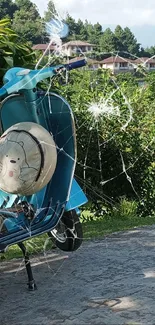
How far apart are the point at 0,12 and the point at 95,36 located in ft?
5.09

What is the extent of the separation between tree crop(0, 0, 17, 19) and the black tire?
2171 millimetres

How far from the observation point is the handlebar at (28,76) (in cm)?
373

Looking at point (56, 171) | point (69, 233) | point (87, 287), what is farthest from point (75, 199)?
point (87, 287)

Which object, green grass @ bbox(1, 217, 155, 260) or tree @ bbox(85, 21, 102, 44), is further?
green grass @ bbox(1, 217, 155, 260)

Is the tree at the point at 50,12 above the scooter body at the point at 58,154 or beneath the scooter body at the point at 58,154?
above

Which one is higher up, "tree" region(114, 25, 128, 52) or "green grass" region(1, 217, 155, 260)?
"tree" region(114, 25, 128, 52)

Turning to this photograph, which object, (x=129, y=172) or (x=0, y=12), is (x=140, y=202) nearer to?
(x=129, y=172)

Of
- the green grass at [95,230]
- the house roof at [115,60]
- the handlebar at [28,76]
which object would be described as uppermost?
the house roof at [115,60]

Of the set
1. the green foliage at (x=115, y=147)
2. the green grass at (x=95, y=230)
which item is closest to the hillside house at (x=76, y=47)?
the green grass at (x=95, y=230)

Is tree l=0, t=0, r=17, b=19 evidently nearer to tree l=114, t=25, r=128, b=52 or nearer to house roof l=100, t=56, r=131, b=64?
tree l=114, t=25, r=128, b=52

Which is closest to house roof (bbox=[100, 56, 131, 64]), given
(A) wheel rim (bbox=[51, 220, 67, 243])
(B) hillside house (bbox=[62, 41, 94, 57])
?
(B) hillside house (bbox=[62, 41, 94, 57])

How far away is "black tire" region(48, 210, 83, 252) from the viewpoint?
475 centimetres

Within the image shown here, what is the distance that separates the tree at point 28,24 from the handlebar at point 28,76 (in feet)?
0.89

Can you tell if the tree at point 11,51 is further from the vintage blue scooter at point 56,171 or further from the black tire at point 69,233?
the black tire at point 69,233
